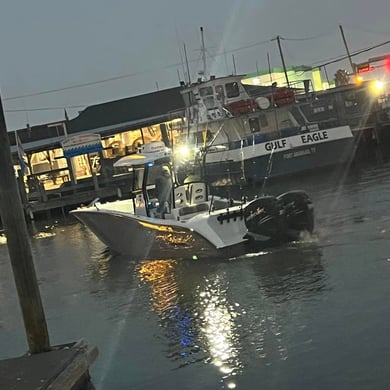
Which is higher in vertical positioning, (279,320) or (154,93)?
(154,93)

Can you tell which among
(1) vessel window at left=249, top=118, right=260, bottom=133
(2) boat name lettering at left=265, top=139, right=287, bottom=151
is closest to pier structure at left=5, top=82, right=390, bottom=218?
(1) vessel window at left=249, top=118, right=260, bottom=133

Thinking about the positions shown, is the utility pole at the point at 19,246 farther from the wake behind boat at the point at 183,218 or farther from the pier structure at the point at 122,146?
the pier structure at the point at 122,146

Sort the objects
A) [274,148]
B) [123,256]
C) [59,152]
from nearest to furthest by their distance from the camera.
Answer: [123,256] < [274,148] < [59,152]

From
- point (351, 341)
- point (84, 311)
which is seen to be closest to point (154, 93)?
point (84, 311)

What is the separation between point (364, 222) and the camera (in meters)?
15.3

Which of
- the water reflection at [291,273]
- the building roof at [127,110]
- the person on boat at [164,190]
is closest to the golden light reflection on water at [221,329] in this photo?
the water reflection at [291,273]

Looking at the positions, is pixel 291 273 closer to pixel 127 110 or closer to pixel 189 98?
pixel 189 98

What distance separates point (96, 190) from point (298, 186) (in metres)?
11.9

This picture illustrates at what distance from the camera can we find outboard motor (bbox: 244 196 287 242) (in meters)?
13.2

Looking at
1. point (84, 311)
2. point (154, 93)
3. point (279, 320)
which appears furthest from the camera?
point (154, 93)

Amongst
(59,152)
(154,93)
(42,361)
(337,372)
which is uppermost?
(154,93)

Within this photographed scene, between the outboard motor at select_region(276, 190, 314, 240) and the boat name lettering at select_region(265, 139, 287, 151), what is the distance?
18.9m

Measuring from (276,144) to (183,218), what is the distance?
1879 cm

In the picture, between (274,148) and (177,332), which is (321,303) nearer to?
(177,332)
